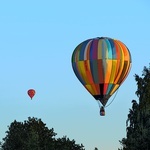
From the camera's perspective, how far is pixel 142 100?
59344 millimetres

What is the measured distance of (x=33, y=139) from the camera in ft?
293

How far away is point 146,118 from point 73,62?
1503cm

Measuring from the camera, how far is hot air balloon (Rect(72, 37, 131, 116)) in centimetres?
6297

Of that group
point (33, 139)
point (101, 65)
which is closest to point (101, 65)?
point (101, 65)

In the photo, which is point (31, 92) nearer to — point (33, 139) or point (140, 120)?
point (33, 139)

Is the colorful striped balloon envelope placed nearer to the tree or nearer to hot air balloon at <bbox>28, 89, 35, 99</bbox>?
the tree

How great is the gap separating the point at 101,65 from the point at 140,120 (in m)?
11.6

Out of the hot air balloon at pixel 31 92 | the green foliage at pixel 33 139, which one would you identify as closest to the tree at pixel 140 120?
the hot air balloon at pixel 31 92

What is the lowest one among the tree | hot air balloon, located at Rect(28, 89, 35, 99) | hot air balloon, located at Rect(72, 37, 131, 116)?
the tree

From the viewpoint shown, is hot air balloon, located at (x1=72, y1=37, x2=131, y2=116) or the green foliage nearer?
hot air balloon, located at (x1=72, y1=37, x2=131, y2=116)

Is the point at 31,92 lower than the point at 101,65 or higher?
higher

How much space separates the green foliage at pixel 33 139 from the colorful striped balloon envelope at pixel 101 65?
27331 millimetres

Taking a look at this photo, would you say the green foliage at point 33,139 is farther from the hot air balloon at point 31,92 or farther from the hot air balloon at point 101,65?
the hot air balloon at point 101,65

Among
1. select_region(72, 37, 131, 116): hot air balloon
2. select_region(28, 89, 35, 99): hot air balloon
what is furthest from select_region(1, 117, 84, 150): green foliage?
select_region(72, 37, 131, 116): hot air balloon
